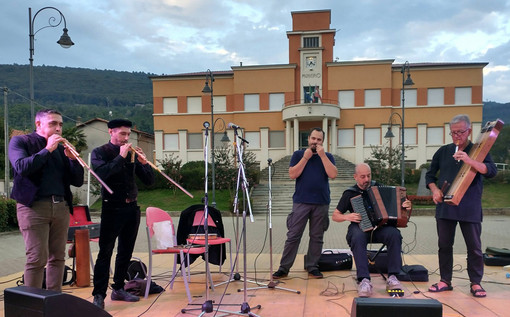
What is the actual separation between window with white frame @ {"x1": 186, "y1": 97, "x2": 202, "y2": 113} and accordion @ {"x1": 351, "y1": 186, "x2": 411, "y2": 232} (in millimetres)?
31859

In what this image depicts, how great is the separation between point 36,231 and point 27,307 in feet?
4.22

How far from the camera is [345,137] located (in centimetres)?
Answer: 3425

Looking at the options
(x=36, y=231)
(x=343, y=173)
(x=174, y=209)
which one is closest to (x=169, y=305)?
(x=36, y=231)

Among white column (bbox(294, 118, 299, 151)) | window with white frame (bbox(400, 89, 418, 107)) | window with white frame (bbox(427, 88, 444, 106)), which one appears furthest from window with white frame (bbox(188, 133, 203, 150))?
window with white frame (bbox(427, 88, 444, 106))

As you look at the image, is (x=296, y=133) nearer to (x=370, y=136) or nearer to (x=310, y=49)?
(x=370, y=136)

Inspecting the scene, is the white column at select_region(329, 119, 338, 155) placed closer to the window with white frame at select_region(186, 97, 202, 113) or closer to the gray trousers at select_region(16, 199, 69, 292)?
the window with white frame at select_region(186, 97, 202, 113)

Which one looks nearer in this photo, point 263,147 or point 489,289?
point 489,289

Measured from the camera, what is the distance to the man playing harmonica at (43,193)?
3613 millimetres

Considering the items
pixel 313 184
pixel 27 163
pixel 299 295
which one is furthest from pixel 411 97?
pixel 27 163

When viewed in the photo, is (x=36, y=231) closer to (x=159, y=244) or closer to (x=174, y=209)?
(x=159, y=244)

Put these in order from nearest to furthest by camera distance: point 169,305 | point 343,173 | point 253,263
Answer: point 169,305 → point 253,263 → point 343,173

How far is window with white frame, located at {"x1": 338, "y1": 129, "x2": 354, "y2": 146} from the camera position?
1346 inches

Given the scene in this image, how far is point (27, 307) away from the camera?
261 cm

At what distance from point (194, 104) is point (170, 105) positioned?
7.78 ft
